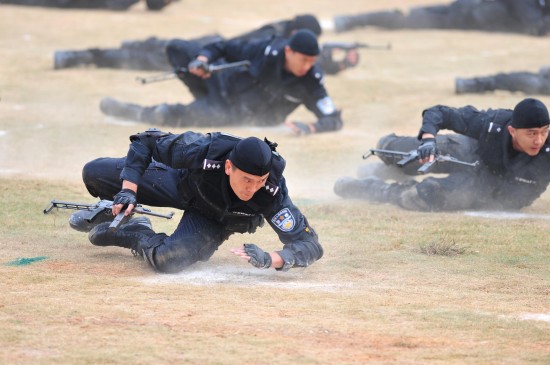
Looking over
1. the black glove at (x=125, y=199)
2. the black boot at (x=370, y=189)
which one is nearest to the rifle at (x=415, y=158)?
the black boot at (x=370, y=189)

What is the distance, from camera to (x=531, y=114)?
A: 29.0 ft

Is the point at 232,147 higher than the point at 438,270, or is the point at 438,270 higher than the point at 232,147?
the point at 232,147

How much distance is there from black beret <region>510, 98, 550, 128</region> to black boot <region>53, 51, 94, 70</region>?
9137 millimetres

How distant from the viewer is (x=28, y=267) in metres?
7.02

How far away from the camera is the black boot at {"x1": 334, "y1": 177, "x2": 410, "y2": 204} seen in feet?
32.1

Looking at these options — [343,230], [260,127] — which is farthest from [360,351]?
[260,127]

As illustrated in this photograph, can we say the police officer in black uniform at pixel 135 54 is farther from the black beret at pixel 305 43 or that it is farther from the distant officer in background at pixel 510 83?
the black beret at pixel 305 43

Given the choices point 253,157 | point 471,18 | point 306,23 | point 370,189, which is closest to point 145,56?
point 306,23

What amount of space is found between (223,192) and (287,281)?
2.35 feet

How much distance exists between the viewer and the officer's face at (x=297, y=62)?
12637 millimetres

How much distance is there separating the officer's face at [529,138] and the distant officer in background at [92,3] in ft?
44.5

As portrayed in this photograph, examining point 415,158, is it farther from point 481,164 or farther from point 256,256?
point 256,256

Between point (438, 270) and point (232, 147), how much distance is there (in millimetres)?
1685

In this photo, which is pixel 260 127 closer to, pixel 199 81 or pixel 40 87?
pixel 199 81
